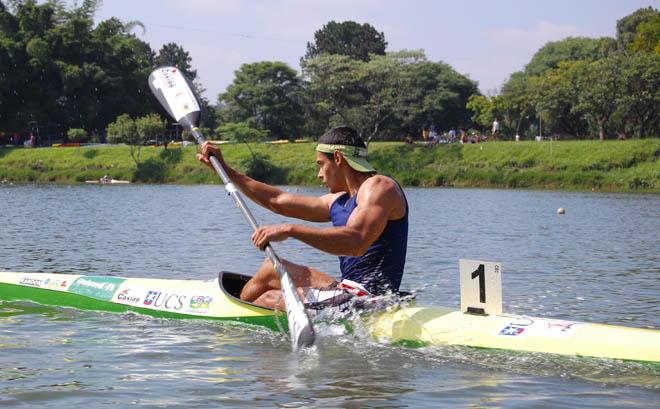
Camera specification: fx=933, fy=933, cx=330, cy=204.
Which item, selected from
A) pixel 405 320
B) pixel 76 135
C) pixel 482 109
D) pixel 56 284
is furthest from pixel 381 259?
pixel 482 109

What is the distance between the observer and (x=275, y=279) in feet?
28.8

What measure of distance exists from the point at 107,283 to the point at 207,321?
1709 millimetres

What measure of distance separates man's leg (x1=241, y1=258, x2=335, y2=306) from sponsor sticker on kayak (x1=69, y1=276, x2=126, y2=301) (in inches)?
80.5

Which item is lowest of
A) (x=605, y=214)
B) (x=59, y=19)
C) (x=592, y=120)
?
(x=605, y=214)

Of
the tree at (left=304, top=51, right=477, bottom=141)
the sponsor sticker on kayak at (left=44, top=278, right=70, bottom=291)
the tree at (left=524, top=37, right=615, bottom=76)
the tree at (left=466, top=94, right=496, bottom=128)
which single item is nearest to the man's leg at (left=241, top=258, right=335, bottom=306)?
the sponsor sticker on kayak at (left=44, top=278, right=70, bottom=291)

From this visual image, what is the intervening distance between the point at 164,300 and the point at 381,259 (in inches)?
112

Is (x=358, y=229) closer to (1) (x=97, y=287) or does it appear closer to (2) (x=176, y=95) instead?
(1) (x=97, y=287)

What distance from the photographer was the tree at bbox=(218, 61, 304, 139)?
8594 centimetres

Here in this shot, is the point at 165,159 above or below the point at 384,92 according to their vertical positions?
below

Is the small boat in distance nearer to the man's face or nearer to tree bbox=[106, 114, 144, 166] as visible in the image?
tree bbox=[106, 114, 144, 166]

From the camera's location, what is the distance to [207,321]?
31.2ft

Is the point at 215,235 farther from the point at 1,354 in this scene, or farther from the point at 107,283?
the point at 1,354

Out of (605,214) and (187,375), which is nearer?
(187,375)

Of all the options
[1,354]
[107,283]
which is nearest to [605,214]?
[107,283]
